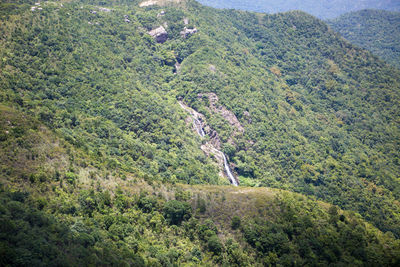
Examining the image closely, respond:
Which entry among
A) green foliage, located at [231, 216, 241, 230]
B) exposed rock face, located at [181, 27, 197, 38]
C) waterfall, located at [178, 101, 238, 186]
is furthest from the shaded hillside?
exposed rock face, located at [181, 27, 197, 38]

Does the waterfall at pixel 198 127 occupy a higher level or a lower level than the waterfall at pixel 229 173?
higher

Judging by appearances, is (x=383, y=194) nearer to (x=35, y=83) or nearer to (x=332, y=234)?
(x=332, y=234)

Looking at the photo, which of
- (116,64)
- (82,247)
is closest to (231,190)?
(82,247)

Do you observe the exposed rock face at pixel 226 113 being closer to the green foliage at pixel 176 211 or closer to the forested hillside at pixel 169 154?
the forested hillside at pixel 169 154

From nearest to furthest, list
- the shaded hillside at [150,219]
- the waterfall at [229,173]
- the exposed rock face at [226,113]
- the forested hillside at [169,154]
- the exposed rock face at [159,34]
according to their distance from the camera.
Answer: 1. the shaded hillside at [150,219]
2. the forested hillside at [169,154]
3. the waterfall at [229,173]
4. the exposed rock face at [226,113]
5. the exposed rock face at [159,34]

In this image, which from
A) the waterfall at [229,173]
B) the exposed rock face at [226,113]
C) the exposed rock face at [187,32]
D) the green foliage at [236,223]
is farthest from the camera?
the exposed rock face at [187,32]

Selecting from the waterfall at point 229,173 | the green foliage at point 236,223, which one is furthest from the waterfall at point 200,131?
the green foliage at point 236,223

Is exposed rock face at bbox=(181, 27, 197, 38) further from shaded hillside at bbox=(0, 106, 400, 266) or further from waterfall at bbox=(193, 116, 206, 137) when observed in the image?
shaded hillside at bbox=(0, 106, 400, 266)
